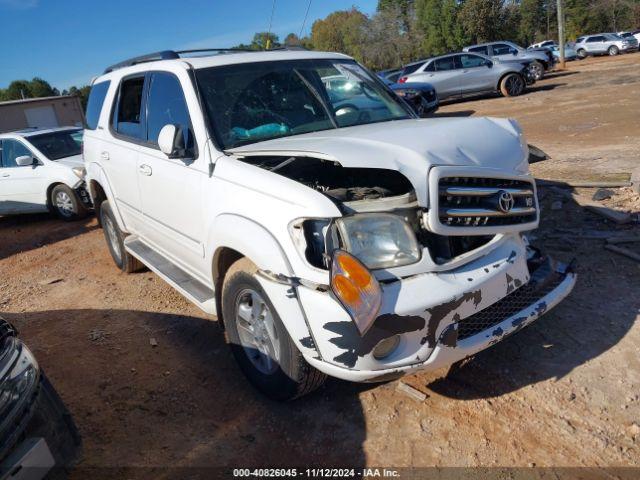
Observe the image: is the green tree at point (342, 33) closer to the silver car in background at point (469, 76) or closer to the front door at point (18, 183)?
the silver car in background at point (469, 76)

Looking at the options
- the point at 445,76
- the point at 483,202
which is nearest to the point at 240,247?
the point at 483,202

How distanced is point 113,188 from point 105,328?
1.41m

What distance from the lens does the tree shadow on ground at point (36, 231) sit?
8391 millimetres

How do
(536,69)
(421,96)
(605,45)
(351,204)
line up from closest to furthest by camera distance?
(351,204) < (421,96) < (536,69) < (605,45)

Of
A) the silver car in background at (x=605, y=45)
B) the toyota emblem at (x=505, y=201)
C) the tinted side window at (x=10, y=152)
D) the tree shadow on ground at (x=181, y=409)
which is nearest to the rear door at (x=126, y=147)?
the tree shadow on ground at (x=181, y=409)

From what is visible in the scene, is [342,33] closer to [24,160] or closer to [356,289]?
[24,160]

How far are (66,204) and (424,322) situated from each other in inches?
333

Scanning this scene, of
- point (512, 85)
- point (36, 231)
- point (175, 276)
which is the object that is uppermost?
point (175, 276)

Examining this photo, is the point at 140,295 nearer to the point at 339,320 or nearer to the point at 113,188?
the point at 113,188

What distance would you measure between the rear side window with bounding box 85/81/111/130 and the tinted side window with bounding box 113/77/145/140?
0.47 metres

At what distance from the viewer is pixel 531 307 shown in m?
2.95

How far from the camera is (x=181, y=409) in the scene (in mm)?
3289

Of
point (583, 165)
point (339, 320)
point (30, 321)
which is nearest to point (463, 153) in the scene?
point (339, 320)

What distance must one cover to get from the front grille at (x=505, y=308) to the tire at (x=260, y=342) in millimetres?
832
